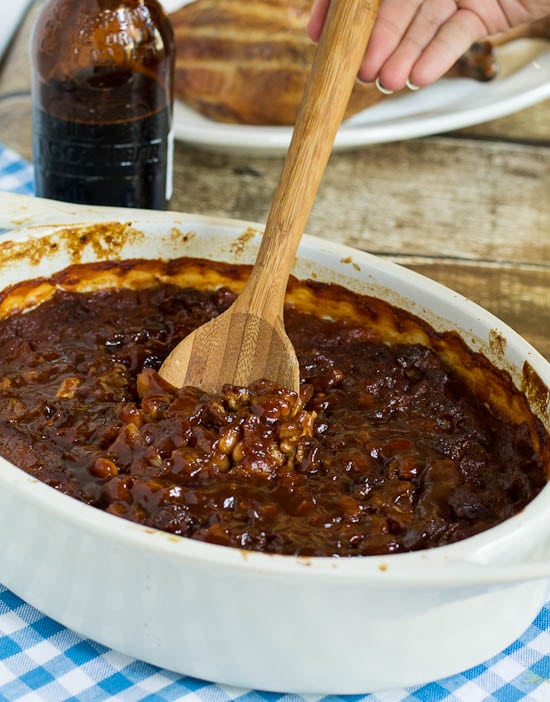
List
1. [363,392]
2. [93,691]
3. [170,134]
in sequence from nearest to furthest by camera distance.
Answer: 1. [93,691]
2. [363,392]
3. [170,134]

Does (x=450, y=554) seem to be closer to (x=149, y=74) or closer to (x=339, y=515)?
(x=339, y=515)

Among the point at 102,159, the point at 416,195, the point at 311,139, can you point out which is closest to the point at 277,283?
the point at 311,139

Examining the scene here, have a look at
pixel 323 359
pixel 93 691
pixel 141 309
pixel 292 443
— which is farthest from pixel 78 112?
pixel 93 691

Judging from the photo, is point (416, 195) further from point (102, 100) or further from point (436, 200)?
point (102, 100)

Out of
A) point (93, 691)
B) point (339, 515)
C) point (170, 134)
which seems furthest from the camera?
point (170, 134)

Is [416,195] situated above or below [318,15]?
below

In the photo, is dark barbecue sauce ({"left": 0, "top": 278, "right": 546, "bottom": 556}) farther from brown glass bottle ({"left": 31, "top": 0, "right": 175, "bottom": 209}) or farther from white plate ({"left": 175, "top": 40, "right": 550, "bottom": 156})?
white plate ({"left": 175, "top": 40, "right": 550, "bottom": 156})

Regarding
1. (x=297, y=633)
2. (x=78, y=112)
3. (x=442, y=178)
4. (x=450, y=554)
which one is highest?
(x=78, y=112)
